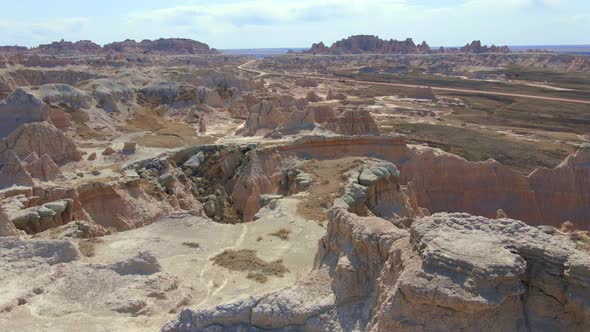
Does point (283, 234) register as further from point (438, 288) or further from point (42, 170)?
point (42, 170)

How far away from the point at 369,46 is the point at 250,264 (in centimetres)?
18385

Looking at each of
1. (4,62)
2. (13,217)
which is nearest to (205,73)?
(4,62)

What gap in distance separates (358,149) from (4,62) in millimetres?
65484

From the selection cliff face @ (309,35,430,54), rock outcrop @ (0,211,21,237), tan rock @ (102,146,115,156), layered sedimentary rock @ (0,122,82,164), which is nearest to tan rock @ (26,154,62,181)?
layered sedimentary rock @ (0,122,82,164)

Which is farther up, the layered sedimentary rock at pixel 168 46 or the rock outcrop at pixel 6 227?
the layered sedimentary rock at pixel 168 46

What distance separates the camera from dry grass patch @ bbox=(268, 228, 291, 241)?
15477mm

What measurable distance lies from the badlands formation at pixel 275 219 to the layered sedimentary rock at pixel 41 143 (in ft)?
0.29

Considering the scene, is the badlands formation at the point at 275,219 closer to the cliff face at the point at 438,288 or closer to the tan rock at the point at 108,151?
the cliff face at the point at 438,288

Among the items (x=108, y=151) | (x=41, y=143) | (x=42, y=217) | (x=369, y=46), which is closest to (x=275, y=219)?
(x=42, y=217)

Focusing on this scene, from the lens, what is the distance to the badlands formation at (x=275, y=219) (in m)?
8.04

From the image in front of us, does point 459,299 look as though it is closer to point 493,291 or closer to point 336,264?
point 493,291

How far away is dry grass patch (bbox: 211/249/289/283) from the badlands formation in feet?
0.21

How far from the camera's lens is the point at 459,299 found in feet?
24.6

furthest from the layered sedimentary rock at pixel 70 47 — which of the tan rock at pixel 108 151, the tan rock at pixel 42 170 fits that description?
the tan rock at pixel 42 170
